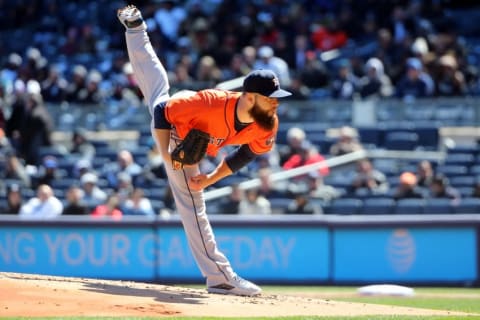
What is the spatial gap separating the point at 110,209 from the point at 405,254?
12.4 feet

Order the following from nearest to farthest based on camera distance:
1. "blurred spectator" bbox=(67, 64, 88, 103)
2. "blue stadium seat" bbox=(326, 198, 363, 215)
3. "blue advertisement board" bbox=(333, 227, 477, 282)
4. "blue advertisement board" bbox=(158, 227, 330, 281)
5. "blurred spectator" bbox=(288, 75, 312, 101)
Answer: "blue advertisement board" bbox=(333, 227, 477, 282)
"blue advertisement board" bbox=(158, 227, 330, 281)
"blue stadium seat" bbox=(326, 198, 363, 215)
"blurred spectator" bbox=(288, 75, 312, 101)
"blurred spectator" bbox=(67, 64, 88, 103)

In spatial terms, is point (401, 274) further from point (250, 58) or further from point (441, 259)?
point (250, 58)

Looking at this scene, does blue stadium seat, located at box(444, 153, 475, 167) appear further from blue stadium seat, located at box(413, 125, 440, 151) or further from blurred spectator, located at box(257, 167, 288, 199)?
blurred spectator, located at box(257, 167, 288, 199)

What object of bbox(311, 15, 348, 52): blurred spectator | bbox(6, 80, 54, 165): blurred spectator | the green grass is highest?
bbox(311, 15, 348, 52): blurred spectator

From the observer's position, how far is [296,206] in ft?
45.1

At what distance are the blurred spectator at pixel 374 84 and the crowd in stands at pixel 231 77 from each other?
2cm

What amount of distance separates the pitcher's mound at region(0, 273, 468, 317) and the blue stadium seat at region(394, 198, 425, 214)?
562 centimetres

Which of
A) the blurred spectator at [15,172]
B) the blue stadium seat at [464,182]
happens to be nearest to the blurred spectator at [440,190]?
the blue stadium seat at [464,182]

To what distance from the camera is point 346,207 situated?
14.1 meters

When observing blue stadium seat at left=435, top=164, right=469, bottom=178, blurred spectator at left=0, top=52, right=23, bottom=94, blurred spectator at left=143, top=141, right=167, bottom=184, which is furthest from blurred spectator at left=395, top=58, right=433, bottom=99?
blurred spectator at left=0, top=52, right=23, bottom=94

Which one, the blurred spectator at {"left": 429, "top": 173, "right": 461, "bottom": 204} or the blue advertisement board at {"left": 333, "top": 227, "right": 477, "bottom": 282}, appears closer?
the blue advertisement board at {"left": 333, "top": 227, "right": 477, "bottom": 282}

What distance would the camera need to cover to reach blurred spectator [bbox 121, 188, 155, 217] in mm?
14039

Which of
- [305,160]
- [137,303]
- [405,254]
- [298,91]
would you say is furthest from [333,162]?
[137,303]

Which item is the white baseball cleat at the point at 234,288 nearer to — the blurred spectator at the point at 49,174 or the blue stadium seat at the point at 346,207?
the blue stadium seat at the point at 346,207
